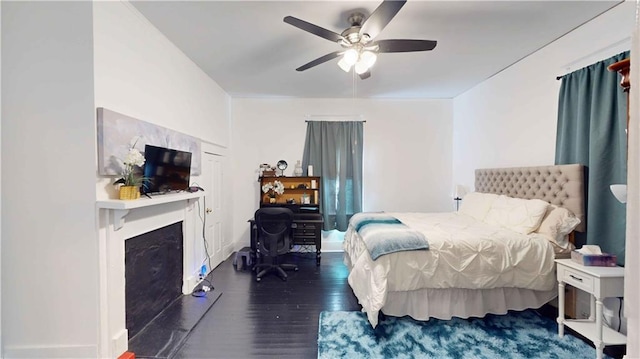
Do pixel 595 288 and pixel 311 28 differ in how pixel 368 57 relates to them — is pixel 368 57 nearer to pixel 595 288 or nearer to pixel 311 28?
pixel 311 28

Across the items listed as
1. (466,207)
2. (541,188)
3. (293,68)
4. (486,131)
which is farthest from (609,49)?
(293,68)

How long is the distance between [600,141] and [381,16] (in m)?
2.23

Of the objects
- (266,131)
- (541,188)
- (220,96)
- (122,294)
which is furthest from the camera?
(266,131)

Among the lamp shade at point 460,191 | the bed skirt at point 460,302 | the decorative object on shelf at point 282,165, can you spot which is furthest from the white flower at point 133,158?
the lamp shade at point 460,191

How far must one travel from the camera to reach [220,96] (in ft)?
13.0

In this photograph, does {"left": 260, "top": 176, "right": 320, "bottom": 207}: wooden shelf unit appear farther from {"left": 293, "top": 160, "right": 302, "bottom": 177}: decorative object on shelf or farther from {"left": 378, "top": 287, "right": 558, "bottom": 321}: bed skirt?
{"left": 378, "top": 287, "right": 558, "bottom": 321}: bed skirt

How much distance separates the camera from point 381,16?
1.72m

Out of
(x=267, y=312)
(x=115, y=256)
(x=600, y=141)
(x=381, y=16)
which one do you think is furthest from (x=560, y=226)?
(x=115, y=256)

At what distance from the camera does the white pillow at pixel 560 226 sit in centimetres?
231

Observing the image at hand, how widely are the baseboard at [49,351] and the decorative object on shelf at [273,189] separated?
277 centimetres

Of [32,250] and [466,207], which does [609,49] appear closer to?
A: [466,207]

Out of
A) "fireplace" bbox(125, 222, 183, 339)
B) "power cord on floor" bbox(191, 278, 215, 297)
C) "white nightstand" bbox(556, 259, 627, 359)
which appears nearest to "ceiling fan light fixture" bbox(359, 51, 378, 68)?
"white nightstand" bbox(556, 259, 627, 359)

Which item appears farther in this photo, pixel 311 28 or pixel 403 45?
pixel 403 45

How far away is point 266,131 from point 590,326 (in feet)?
14.7
